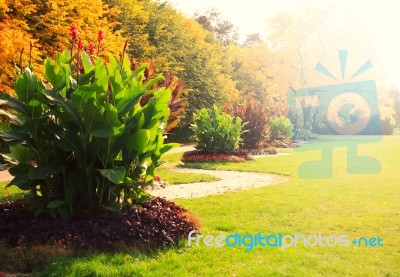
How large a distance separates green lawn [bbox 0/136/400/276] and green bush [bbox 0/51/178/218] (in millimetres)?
932

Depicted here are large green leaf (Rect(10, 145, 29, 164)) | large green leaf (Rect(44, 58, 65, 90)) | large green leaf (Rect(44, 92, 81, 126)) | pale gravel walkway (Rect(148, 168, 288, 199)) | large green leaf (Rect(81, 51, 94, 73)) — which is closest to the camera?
large green leaf (Rect(44, 92, 81, 126))

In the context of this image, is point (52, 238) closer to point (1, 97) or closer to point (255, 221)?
→ point (1, 97)

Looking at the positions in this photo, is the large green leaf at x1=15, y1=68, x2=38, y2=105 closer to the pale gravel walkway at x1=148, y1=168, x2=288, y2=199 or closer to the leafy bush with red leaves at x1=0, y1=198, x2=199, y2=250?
the leafy bush with red leaves at x1=0, y1=198, x2=199, y2=250

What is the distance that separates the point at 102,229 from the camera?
164 inches

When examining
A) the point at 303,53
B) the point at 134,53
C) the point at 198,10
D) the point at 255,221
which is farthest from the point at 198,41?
the point at 255,221

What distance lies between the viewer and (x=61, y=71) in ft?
15.0

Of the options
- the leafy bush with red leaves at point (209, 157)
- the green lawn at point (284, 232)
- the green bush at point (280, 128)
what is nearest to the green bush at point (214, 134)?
the leafy bush with red leaves at point (209, 157)

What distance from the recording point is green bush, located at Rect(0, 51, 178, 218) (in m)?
4.25

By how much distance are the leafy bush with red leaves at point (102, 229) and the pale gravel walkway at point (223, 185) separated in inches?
122

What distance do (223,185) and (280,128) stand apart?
721 inches

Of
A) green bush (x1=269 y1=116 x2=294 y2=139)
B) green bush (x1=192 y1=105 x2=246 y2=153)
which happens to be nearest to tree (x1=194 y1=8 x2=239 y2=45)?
green bush (x1=269 y1=116 x2=294 y2=139)

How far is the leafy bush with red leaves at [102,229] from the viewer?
13.4 ft

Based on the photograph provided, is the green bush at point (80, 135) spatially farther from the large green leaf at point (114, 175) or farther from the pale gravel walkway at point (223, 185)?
the pale gravel walkway at point (223, 185)

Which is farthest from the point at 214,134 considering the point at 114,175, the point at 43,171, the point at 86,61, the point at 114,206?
the point at 114,175
